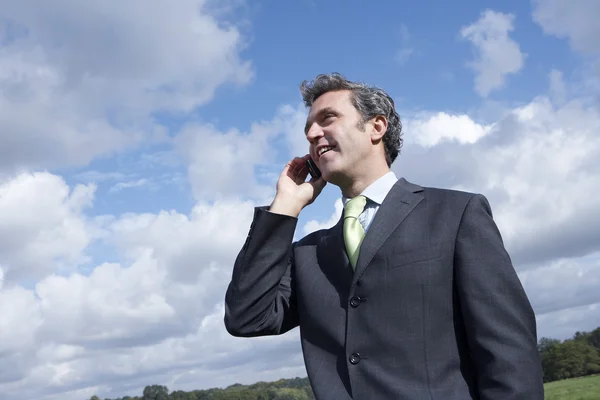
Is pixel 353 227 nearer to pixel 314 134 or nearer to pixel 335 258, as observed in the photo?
pixel 335 258

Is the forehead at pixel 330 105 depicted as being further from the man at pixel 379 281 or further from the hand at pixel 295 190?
the hand at pixel 295 190

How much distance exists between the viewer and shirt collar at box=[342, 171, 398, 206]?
420 centimetres

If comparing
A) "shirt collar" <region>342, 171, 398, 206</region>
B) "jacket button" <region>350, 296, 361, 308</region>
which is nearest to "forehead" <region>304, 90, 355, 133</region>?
"shirt collar" <region>342, 171, 398, 206</region>

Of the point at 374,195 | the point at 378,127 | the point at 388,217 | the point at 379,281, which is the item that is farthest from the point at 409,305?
the point at 378,127

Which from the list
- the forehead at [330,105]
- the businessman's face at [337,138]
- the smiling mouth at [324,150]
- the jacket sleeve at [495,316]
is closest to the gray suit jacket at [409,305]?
the jacket sleeve at [495,316]

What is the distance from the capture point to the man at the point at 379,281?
3.56m

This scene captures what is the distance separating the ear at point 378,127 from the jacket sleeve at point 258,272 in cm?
75

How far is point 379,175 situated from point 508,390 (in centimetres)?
153

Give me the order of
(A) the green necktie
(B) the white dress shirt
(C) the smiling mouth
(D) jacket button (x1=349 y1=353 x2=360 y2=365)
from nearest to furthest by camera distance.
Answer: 1. (D) jacket button (x1=349 y1=353 x2=360 y2=365)
2. (A) the green necktie
3. (B) the white dress shirt
4. (C) the smiling mouth

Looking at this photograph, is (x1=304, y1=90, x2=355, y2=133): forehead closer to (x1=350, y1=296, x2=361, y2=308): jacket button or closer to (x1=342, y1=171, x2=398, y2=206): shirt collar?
(x1=342, y1=171, x2=398, y2=206): shirt collar

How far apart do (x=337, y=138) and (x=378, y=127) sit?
0.32 meters

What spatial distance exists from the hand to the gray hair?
1.56ft

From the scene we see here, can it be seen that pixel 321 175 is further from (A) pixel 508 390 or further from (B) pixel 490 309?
(A) pixel 508 390

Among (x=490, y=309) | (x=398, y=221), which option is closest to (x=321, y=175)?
(x=398, y=221)
